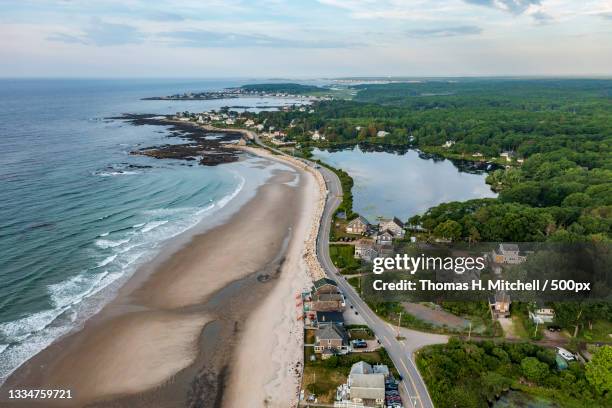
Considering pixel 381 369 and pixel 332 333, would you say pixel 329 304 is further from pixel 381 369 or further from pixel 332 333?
pixel 381 369

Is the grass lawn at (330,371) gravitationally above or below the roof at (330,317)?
below

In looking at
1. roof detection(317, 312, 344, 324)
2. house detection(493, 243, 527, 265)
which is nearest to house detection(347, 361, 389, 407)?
roof detection(317, 312, 344, 324)

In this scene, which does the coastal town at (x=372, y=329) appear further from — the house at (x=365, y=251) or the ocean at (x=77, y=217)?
the ocean at (x=77, y=217)

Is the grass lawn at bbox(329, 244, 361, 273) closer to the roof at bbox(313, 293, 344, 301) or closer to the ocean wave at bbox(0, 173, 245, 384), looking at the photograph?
the roof at bbox(313, 293, 344, 301)

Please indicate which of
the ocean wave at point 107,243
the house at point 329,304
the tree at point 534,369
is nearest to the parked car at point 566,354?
the tree at point 534,369

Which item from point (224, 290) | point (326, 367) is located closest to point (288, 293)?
point (224, 290)

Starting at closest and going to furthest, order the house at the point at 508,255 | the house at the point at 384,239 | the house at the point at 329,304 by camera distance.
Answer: the house at the point at 329,304
the house at the point at 508,255
the house at the point at 384,239

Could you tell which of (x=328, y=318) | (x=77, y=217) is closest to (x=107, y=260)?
(x=77, y=217)
